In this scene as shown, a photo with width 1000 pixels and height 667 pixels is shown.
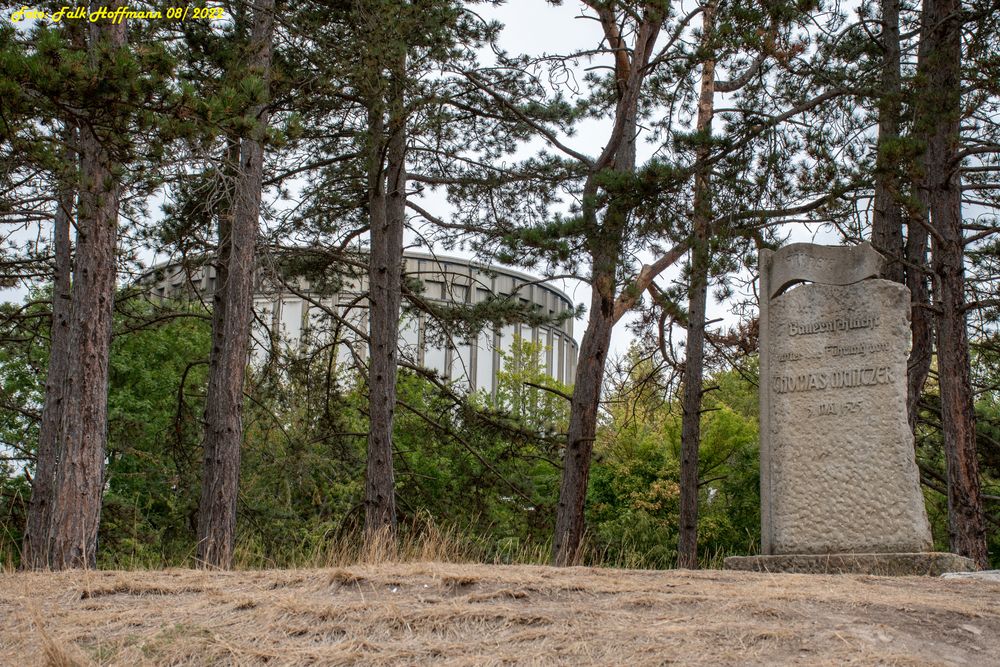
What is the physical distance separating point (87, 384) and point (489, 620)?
5.13 meters

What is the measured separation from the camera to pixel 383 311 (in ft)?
41.5

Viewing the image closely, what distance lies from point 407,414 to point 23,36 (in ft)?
29.7

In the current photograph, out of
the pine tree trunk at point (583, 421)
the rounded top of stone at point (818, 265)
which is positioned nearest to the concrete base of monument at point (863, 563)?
the rounded top of stone at point (818, 265)

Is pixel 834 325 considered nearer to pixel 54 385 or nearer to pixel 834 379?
pixel 834 379

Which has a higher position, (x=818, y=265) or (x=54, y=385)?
(x=818, y=265)

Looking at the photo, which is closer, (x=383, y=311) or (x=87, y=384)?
(x=87, y=384)

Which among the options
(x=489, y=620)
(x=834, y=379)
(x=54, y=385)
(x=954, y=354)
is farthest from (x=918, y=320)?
(x=54, y=385)

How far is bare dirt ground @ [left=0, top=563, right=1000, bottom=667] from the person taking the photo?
4348 mm

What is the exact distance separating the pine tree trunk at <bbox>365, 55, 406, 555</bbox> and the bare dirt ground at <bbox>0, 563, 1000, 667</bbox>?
6163mm

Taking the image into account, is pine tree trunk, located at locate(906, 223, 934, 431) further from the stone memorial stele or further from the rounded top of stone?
the stone memorial stele

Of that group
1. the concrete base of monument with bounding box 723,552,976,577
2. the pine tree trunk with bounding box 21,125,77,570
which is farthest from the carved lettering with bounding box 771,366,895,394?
the pine tree trunk with bounding box 21,125,77,570

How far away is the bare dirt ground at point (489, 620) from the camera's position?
435cm

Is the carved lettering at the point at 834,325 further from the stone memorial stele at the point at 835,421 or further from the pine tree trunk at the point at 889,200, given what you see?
the pine tree trunk at the point at 889,200

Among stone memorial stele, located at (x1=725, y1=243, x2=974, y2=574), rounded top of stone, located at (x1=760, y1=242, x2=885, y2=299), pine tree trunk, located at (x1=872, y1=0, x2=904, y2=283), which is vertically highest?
pine tree trunk, located at (x1=872, y1=0, x2=904, y2=283)
